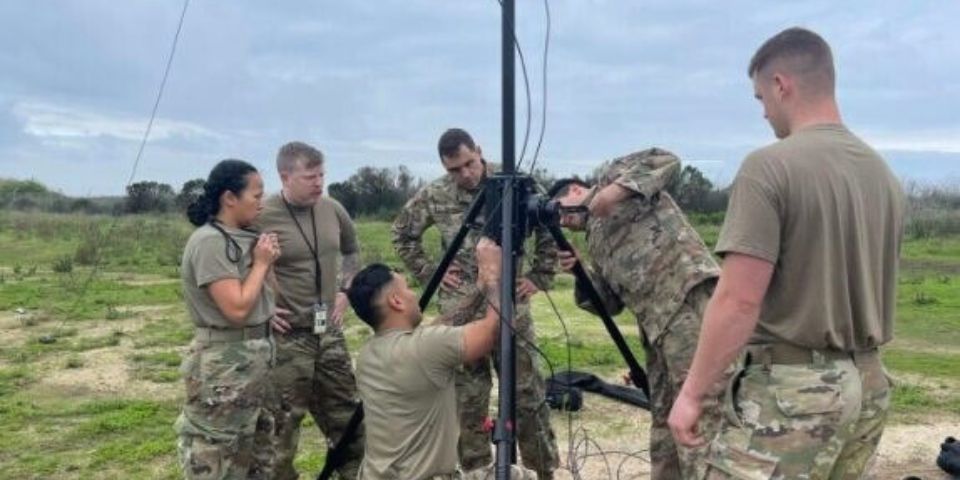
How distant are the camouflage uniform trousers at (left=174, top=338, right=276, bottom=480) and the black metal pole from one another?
129 centimetres

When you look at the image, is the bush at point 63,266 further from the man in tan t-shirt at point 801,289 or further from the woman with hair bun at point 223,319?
the man in tan t-shirt at point 801,289

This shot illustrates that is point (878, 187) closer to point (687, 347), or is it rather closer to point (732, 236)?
point (732, 236)

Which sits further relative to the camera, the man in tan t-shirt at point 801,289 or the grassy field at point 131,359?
the grassy field at point 131,359

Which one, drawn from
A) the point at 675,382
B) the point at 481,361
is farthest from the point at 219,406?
the point at 675,382

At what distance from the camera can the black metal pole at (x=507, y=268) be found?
10.9 ft

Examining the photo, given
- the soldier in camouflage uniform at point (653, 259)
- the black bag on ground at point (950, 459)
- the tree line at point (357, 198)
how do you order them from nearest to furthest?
the soldier in camouflage uniform at point (653, 259)
the black bag on ground at point (950, 459)
the tree line at point (357, 198)

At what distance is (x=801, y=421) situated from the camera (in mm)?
2607

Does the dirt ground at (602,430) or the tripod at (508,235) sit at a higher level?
the tripod at (508,235)

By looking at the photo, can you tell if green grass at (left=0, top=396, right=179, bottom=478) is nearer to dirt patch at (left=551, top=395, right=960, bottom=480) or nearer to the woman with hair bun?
the woman with hair bun

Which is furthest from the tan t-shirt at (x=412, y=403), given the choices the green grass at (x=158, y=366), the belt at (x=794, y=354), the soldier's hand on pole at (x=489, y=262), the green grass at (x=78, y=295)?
the green grass at (x=78, y=295)

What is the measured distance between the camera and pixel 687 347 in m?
3.89

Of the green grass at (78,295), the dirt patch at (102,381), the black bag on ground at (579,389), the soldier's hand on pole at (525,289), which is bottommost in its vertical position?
the dirt patch at (102,381)

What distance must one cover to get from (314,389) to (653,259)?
6.61 feet

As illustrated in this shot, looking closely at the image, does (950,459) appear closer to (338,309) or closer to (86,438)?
(338,309)
